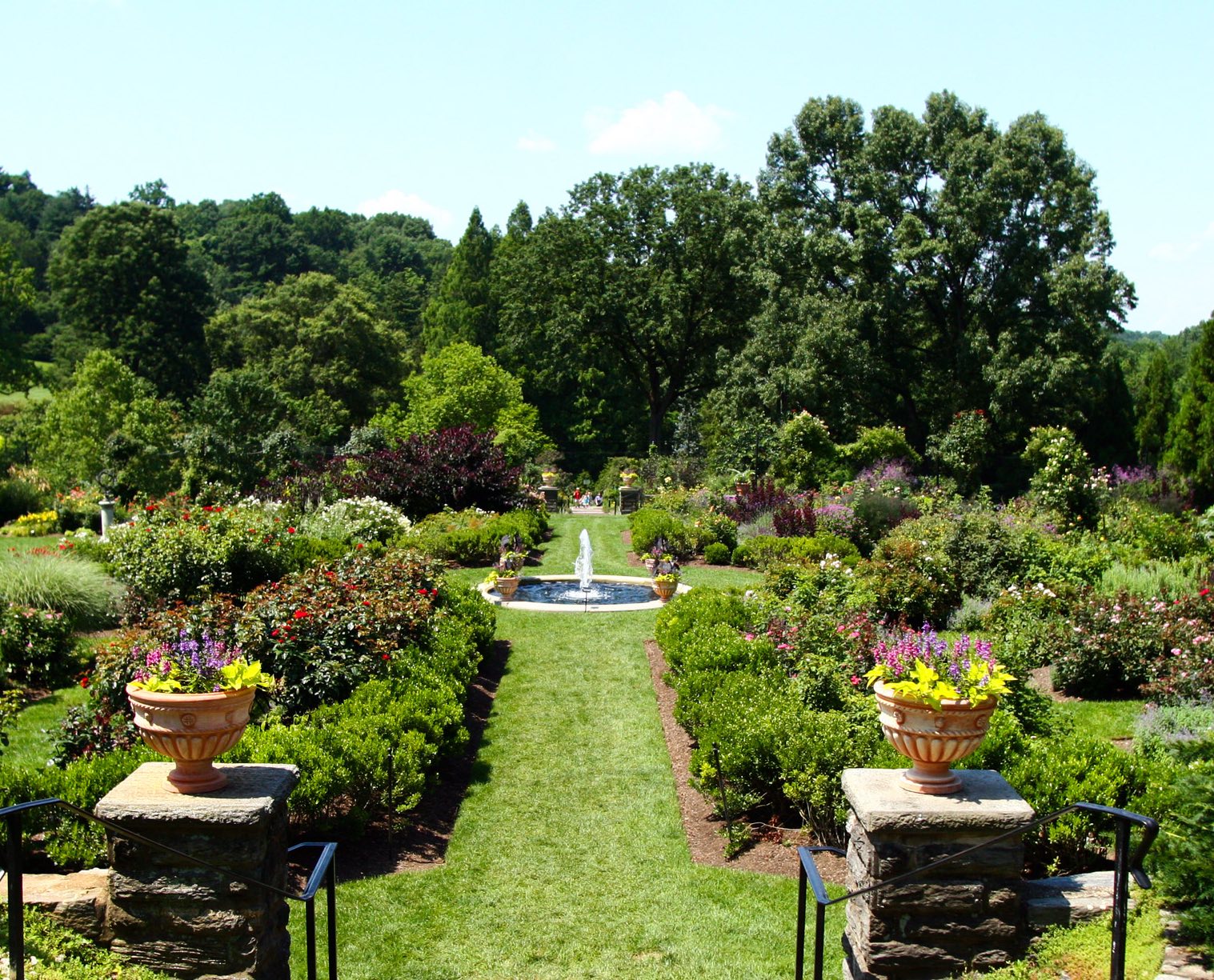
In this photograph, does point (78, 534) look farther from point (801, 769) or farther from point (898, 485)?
point (898, 485)

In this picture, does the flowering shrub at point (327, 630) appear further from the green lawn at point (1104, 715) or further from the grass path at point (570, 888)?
the green lawn at point (1104, 715)

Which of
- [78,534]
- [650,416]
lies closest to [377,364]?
[650,416]

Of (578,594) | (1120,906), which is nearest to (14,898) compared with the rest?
(1120,906)

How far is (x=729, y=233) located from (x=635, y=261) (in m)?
6.07

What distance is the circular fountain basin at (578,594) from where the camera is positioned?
14.0 m

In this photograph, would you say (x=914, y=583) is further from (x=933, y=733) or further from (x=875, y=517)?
(x=933, y=733)

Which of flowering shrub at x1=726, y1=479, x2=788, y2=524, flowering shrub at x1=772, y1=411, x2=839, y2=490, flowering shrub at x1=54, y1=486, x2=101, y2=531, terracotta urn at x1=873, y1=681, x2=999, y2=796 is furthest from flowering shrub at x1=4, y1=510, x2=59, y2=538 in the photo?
terracotta urn at x1=873, y1=681, x2=999, y2=796

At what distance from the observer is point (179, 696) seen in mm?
4242

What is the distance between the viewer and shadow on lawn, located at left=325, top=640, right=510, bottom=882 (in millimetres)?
6672

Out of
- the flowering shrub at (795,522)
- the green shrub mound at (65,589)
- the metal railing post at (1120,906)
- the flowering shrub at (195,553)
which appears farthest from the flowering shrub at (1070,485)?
the metal railing post at (1120,906)

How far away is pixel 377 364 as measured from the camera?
4194cm

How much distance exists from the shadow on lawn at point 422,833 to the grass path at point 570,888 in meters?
0.10

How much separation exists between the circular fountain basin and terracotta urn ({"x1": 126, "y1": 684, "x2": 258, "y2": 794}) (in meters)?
8.58

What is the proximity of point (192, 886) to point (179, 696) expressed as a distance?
81 centimetres
